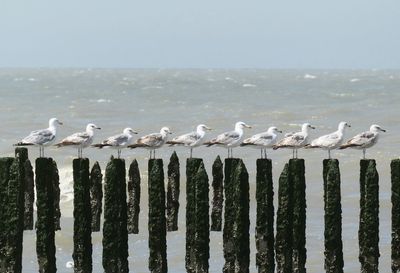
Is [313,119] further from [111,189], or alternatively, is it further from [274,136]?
[111,189]

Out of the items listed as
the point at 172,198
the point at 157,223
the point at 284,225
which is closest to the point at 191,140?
the point at 172,198

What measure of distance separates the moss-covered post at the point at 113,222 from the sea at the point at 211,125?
14.1 ft

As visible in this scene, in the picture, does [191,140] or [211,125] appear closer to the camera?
[191,140]

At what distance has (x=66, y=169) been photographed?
113ft

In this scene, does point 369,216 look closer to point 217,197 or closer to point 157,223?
point 157,223

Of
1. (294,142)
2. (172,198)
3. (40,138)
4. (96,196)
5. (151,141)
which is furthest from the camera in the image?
(151,141)

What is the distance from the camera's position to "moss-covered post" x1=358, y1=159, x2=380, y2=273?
15055 mm

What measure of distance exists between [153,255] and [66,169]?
19.1m

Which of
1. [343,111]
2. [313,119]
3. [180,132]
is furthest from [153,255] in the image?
[343,111]

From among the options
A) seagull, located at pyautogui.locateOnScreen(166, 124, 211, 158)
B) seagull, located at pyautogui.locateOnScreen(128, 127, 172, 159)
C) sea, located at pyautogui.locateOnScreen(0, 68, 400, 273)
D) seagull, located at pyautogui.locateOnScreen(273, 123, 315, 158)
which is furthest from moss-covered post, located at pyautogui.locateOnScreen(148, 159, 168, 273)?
sea, located at pyautogui.locateOnScreen(0, 68, 400, 273)

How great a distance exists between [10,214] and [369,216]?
14.3 ft

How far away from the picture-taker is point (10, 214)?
48.4 feet

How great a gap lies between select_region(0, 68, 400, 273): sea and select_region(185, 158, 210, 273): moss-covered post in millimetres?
3993

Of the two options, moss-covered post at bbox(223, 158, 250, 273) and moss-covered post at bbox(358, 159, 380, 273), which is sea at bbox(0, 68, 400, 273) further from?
moss-covered post at bbox(358, 159, 380, 273)
